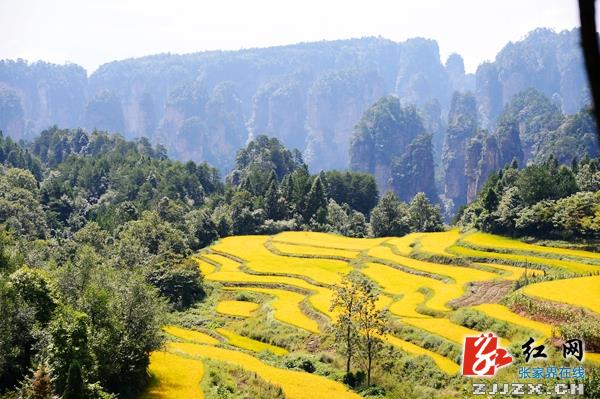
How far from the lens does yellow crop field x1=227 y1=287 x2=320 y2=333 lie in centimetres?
4528

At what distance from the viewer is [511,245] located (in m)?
64.4

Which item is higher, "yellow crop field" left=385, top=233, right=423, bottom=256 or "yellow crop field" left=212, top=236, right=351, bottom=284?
"yellow crop field" left=385, top=233, right=423, bottom=256

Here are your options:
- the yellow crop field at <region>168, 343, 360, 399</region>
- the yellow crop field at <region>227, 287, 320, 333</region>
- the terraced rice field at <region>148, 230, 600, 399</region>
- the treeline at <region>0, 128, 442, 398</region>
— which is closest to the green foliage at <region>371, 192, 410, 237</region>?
the treeline at <region>0, 128, 442, 398</region>

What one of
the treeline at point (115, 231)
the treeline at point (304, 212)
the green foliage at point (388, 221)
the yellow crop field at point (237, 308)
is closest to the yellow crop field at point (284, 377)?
the treeline at point (115, 231)

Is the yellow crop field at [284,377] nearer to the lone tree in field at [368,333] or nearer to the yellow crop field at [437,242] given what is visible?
the lone tree in field at [368,333]

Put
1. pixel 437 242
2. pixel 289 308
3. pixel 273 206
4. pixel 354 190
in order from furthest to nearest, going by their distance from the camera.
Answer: pixel 354 190 < pixel 273 206 < pixel 437 242 < pixel 289 308

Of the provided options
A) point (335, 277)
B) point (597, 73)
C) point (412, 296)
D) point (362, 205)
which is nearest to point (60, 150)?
point (362, 205)

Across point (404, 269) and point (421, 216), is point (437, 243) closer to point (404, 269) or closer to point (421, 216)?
point (404, 269)

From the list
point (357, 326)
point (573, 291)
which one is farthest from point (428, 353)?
point (573, 291)

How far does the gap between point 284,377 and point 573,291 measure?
2023 centimetres

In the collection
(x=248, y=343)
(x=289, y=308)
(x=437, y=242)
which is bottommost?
(x=248, y=343)

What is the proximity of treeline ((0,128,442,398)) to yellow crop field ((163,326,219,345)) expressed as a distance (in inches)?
139

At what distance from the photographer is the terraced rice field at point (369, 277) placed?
35.9m

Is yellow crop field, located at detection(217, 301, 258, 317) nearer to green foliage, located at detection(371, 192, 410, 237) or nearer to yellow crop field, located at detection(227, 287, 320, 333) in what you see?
yellow crop field, located at detection(227, 287, 320, 333)
